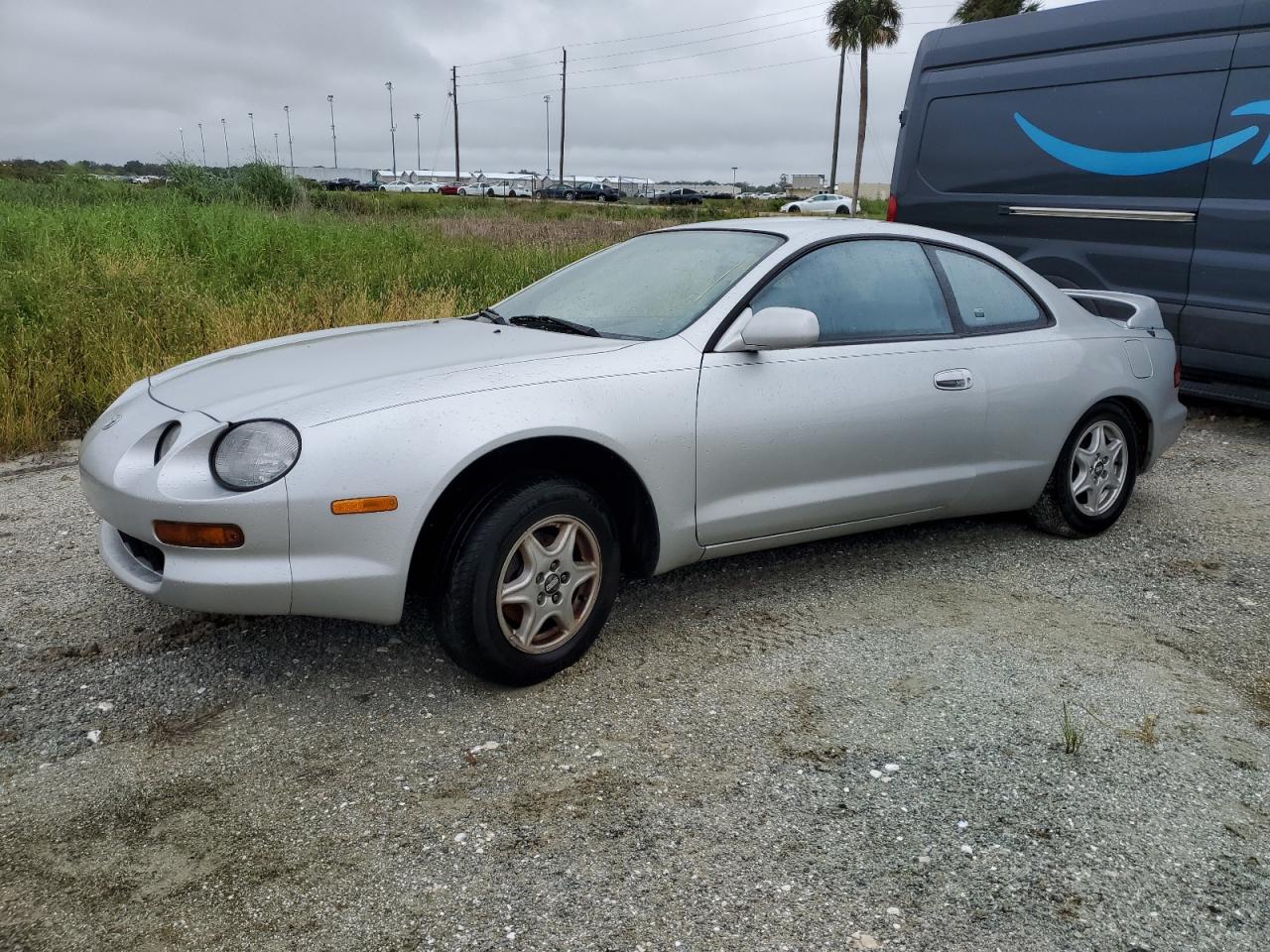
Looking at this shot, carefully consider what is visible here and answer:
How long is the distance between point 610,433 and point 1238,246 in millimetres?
5148

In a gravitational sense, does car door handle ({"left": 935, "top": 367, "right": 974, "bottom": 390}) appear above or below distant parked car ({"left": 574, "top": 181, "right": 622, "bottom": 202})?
above

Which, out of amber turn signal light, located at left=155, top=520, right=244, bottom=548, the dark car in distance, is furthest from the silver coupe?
the dark car in distance

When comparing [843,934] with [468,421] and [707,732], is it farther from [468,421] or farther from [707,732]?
[468,421]

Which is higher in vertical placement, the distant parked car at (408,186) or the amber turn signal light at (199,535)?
the amber turn signal light at (199,535)

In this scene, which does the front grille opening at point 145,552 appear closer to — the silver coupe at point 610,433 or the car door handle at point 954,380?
the silver coupe at point 610,433

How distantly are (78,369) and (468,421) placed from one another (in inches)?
192


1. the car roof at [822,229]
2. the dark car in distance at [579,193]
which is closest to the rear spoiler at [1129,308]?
the car roof at [822,229]

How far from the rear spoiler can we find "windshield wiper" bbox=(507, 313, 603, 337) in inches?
104

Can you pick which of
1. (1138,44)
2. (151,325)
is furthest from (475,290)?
(1138,44)

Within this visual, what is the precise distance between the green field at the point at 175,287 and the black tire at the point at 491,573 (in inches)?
171

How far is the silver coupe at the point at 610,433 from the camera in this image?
295 centimetres

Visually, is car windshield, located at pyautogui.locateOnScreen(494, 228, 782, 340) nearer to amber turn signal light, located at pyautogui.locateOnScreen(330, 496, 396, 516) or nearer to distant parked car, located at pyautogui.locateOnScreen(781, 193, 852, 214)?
amber turn signal light, located at pyautogui.locateOnScreen(330, 496, 396, 516)

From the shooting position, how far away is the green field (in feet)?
21.8

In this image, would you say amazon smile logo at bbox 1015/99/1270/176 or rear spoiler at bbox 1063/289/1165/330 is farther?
amazon smile logo at bbox 1015/99/1270/176
